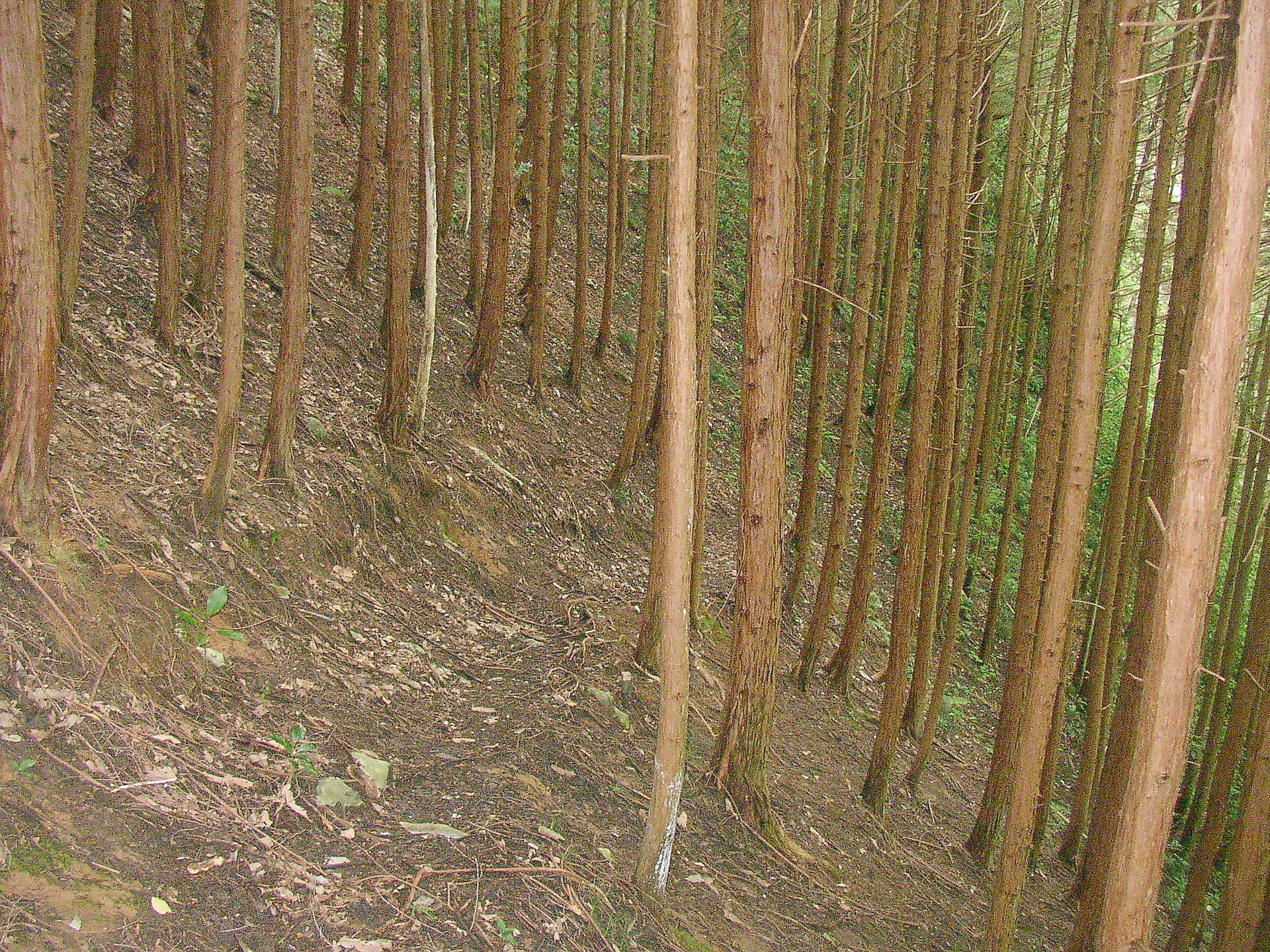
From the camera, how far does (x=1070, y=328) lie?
18.5ft

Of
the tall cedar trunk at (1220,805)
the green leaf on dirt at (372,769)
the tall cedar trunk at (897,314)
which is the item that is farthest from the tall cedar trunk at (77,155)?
the tall cedar trunk at (1220,805)

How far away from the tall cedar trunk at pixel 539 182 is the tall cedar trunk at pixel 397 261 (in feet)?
6.69

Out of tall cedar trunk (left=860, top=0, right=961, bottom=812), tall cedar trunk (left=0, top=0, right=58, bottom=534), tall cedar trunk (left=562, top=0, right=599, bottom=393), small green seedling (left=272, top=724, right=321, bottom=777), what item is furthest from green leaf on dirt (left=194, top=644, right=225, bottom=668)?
tall cedar trunk (left=562, top=0, right=599, bottom=393)

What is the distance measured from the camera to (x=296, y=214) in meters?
6.16

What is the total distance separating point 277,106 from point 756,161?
8840 millimetres

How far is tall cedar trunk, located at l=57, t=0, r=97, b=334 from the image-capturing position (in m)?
5.93

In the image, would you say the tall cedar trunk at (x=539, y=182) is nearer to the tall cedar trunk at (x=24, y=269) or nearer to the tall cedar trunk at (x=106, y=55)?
the tall cedar trunk at (x=106, y=55)

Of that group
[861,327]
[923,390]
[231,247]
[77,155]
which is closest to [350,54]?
[77,155]

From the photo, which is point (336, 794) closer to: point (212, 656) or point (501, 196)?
point (212, 656)

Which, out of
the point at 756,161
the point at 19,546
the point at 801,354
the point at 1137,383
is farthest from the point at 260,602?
the point at 801,354

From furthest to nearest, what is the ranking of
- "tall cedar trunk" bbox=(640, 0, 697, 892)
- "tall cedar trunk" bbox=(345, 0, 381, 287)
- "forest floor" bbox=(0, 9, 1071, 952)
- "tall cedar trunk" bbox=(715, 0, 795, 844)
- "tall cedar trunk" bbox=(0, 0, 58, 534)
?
"tall cedar trunk" bbox=(345, 0, 381, 287)
"tall cedar trunk" bbox=(715, 0, 795, 844)
"tall cedar trunk" bbox=(0, 0, 58, 534)
"tall cedar trunk" bbox=(640, 0, 697, 892)
"forest floor" bbox=(0, 9, 1071, 952)

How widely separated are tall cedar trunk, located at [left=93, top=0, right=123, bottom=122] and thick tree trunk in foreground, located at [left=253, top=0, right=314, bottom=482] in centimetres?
364

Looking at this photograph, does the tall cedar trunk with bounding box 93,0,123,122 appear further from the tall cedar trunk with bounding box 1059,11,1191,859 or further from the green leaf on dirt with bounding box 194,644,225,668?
the tall cedar trunk with bounding box 1059,11,1191,859

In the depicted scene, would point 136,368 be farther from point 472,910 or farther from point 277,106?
point 277,106
